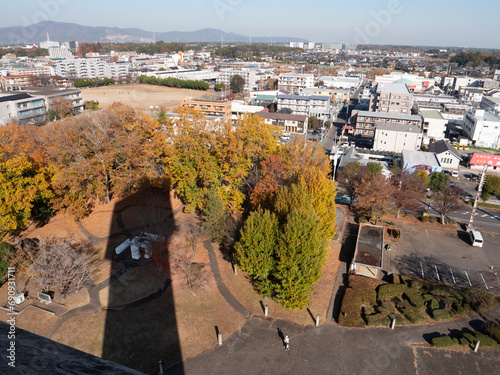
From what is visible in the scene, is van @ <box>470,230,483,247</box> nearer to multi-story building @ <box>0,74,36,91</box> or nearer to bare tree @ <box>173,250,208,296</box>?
bare tree @ <box>173,250,208,296</box>

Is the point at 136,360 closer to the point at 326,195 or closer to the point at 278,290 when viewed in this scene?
the point at 278,290

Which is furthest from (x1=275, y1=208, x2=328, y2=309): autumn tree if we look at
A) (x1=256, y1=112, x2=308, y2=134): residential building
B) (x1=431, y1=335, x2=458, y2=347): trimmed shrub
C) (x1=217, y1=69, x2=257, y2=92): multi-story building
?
(x1=217, y1=69, x2=257, y2=92): multi-story building

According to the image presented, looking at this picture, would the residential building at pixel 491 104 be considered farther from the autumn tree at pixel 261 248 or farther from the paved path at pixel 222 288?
the paved path at pixel 222 288

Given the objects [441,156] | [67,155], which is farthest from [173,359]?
[441,156]

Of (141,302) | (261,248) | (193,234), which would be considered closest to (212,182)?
(193,234)

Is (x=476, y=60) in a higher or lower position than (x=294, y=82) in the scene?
higher

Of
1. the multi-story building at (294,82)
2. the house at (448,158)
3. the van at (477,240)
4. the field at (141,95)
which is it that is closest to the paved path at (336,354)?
the van at (477,240)

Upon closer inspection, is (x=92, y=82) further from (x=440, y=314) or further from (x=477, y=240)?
(x=440, y=314)

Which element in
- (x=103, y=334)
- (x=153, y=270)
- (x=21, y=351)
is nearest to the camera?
(x=21, y=351)
